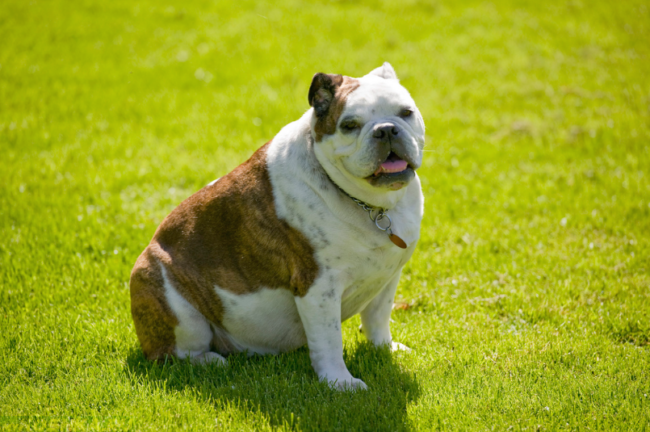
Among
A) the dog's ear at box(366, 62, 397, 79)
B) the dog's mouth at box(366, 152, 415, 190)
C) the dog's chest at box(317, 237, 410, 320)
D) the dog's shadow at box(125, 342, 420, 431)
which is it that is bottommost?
the dog's shadow at box(125, 342, 420, 431)

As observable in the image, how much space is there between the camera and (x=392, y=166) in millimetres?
4008

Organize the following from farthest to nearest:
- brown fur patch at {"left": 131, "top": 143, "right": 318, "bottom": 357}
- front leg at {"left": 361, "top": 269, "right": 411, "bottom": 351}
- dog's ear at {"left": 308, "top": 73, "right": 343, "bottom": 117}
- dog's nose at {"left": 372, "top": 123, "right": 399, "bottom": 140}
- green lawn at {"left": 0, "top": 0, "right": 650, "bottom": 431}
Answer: front leg at {"left": 361, "top": 269, "right": 411, "bottom": 351} < brown fur patch at {"left": 131, "top": 143, "right": 318, "bottom": 357} < green lawn at {"left": 0, "top": 0, "right": 650, "bottom": 431} < dog's ear at {"left": 308, "top": 73, "right": 343, "bottom": 117} < dog's nose at {"left": 372, "top": 123, "right": 399, "bottom": 140}

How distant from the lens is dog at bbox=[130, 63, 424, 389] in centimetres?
407

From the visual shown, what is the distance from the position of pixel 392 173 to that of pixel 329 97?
2.20 feet

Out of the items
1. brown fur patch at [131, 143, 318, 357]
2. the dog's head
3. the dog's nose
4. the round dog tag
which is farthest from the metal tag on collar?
the dog's nose

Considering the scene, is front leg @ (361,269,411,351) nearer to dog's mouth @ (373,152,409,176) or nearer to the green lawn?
the green lawn

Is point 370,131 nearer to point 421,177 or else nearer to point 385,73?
point 385,73

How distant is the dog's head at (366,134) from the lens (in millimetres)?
3945

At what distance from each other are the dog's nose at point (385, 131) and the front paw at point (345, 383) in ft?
5.59

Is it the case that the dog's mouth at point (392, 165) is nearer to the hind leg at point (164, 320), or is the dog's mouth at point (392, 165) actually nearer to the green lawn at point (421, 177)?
the green lawn at point (421, 177)

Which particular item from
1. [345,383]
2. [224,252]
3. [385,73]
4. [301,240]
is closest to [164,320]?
[224,252]

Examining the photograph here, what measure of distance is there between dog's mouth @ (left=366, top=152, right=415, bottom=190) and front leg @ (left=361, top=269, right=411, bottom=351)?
1.10m

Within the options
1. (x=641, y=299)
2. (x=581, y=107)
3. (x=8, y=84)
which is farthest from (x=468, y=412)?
(x=8, y=84)

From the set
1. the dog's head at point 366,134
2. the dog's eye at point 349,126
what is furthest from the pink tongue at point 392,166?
the dog's eye at point 349,126
